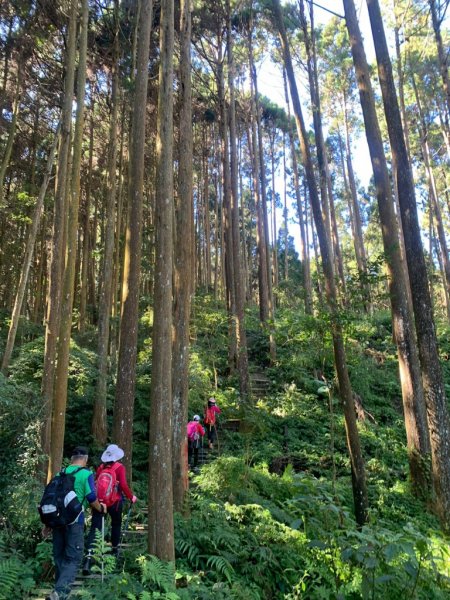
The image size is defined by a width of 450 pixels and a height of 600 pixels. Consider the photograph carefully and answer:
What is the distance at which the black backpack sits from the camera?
13.7 feet

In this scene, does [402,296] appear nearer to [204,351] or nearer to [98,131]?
[204,351]

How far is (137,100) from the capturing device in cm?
822

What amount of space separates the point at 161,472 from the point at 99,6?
13.7 metres

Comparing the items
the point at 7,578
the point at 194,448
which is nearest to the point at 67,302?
the point at 194,448

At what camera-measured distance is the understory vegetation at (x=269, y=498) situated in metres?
4.14

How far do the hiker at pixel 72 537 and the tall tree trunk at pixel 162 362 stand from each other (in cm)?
76

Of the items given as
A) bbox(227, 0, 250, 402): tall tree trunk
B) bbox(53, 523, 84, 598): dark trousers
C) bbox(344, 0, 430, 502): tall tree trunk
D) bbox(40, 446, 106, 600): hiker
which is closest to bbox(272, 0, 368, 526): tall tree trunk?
bbox(344, 0, 430, 502): tall tree trunk

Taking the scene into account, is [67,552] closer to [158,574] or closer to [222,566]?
[158,574]

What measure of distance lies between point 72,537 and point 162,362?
2036mm

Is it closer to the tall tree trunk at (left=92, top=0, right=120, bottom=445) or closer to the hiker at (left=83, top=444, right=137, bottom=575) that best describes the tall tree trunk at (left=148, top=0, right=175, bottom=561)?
the hiker at (left=83, top=444, right=137, bottom=575)

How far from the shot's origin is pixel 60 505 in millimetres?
4207

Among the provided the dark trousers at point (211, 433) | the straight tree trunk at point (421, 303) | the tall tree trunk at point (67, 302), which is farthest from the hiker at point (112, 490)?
the dark trousers at point (211, 433)

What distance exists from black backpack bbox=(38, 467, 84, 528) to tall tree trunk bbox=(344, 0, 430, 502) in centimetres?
675

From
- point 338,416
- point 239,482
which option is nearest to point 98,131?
point 338,416
